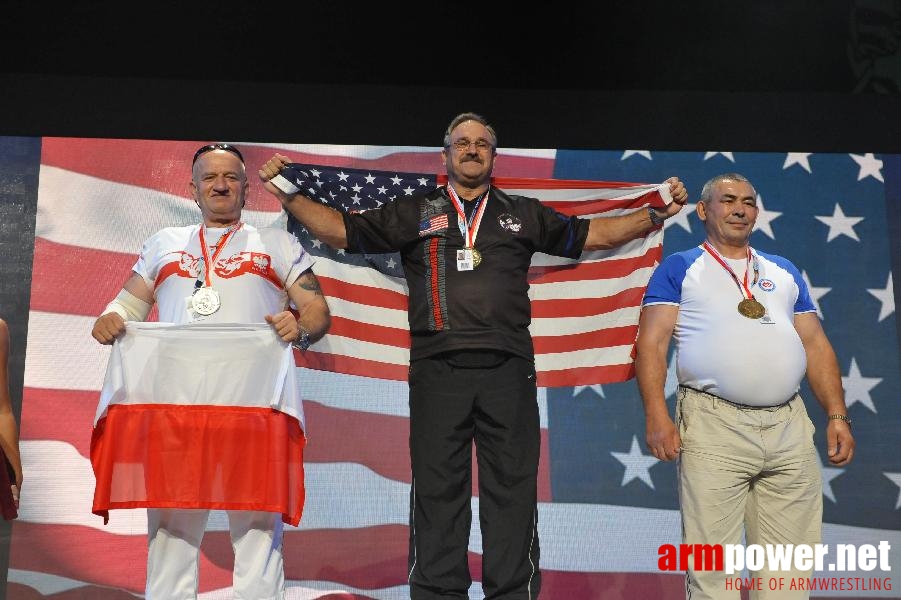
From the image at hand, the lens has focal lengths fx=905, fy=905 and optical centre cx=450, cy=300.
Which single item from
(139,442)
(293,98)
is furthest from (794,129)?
(139,442)

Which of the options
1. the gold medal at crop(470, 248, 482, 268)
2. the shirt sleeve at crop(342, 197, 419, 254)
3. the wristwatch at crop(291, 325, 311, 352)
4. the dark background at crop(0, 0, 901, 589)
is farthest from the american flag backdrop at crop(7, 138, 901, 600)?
the gold medal at crop(470, 248, 482, 268)

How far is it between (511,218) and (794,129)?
6.35 feet

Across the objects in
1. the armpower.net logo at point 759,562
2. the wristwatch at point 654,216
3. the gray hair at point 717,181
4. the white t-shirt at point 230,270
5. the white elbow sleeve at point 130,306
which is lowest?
the armpower.net logo at point 759,562

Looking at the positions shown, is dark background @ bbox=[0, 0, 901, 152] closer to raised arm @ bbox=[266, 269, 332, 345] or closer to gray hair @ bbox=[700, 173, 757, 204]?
gray hair @ bbox=[700, 173, 757, 204]

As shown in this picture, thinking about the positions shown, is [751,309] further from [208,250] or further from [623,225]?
[208,250]

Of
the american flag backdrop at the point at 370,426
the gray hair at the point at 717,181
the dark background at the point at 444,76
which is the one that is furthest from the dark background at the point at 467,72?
the gray hair at the point at 717,181

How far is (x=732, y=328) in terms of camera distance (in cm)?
294

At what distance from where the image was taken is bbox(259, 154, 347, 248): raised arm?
3.06 m

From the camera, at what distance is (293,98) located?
4066 mm

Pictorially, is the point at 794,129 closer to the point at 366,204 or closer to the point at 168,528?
the point at 366,204

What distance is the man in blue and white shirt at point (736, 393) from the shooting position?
283 centimetres

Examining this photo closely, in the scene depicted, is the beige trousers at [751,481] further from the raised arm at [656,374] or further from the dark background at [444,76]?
the dark background at [444,76]

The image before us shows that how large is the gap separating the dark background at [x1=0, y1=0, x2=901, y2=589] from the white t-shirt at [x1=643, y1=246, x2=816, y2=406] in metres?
1.26

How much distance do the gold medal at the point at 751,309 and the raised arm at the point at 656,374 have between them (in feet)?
0.70
